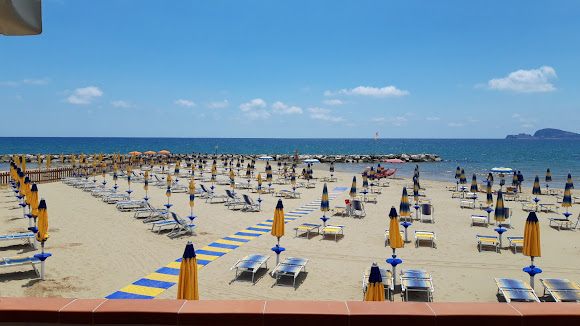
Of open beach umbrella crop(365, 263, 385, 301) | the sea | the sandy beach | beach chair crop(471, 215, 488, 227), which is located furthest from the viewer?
the sea

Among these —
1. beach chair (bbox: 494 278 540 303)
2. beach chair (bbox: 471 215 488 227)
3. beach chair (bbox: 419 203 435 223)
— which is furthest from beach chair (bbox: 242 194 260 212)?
beach chair (bbox: 494 278 540 303)

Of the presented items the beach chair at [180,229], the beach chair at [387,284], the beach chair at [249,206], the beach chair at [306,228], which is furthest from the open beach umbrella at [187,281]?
the beach chair at [249,206]

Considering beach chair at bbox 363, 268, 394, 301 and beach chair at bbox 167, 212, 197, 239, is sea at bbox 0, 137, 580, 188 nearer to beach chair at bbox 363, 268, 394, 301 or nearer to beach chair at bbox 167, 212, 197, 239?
beach chair at bbox 363, 268, 394, 301

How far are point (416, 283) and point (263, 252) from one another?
4694mm

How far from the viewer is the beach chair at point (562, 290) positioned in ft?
25.1

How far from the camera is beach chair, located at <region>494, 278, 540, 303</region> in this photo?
7.59m

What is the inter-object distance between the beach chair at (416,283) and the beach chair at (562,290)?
2.27 metres

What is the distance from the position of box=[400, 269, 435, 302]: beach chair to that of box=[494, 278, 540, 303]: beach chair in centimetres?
137

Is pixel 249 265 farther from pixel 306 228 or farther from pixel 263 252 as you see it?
pixel 306 228

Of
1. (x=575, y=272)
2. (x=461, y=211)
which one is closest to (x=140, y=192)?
(x=461, y=211)

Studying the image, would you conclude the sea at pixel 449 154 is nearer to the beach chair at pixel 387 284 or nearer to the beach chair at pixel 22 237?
the beach chair at pixel 387 284

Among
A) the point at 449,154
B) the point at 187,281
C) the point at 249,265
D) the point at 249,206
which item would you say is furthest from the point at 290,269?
the point at 449,154

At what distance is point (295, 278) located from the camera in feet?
30.3

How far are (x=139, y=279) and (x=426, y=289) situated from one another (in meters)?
6.30
